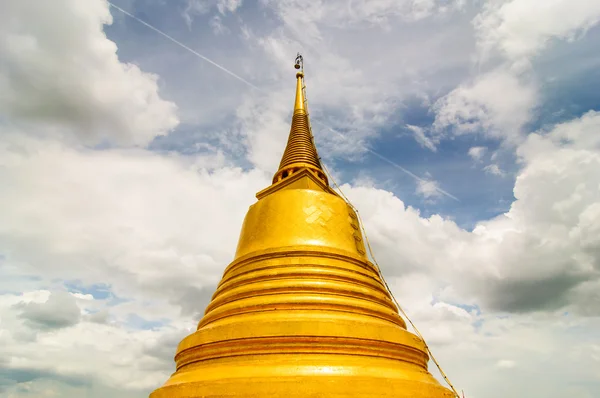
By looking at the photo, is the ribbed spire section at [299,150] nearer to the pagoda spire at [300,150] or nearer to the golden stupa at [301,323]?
the pagoda spire at [300,150]

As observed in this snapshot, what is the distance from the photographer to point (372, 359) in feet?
21.5

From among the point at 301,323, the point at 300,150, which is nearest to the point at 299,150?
the point at 300,150

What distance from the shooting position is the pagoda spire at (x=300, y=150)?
40.0ft

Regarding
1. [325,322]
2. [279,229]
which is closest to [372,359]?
[325,322]

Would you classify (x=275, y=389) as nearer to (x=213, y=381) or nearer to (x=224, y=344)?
(x=213, y=381)

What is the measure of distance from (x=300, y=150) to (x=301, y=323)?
23.1 feet

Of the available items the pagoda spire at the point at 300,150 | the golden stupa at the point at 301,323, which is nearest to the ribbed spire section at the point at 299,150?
the pagoda spire at the point at 300,150

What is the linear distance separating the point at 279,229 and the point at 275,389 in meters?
Result: 3.95

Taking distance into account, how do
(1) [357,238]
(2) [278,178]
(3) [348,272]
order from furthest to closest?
(2) [278,178] < (1) [357,238] < (3) [348,272]

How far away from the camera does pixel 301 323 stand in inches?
257

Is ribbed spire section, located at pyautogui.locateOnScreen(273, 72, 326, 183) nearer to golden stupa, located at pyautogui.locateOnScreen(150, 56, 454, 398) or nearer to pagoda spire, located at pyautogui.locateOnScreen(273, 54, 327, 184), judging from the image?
pagoda spire, located at pyautogui.locateOnScreen(273, 54, 327, 184)

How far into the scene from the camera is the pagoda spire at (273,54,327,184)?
12.2 metres

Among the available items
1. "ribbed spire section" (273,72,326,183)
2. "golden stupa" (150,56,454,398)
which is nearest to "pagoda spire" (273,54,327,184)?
"ribbed spire section" (273,72,326,183)

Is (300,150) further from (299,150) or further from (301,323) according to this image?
(301,323)
